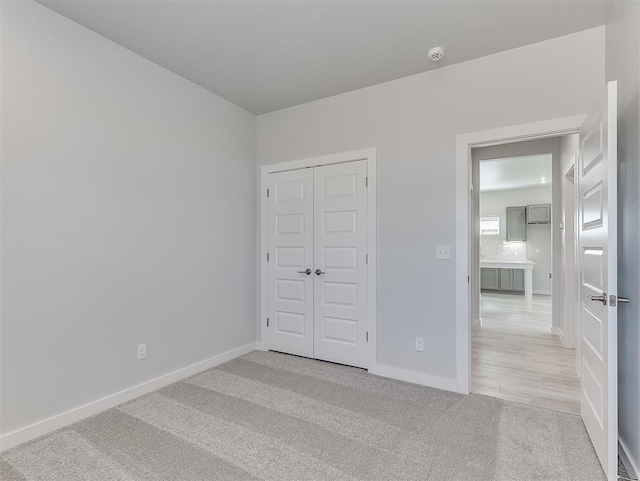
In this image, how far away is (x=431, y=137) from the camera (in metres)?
2.92

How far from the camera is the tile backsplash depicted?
8.49 m

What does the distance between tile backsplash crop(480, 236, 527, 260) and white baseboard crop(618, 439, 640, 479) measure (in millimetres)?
7350

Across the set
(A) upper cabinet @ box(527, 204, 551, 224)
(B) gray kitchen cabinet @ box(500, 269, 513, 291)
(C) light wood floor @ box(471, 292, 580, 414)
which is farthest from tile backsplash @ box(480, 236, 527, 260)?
(C) light wood floor @ box(471, 292, 580, 414)

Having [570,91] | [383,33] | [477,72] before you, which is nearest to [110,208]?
[383,33]

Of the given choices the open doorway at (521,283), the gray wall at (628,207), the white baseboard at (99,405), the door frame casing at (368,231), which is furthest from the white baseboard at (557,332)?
the white baseboard at (99,405)

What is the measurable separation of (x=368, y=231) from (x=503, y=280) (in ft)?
21.9

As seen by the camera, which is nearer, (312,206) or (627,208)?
(627,208)

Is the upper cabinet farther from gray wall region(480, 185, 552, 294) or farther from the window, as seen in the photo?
the window

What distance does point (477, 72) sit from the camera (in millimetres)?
2725

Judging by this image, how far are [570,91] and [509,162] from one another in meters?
3.54

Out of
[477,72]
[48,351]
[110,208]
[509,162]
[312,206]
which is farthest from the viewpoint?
[509,162]

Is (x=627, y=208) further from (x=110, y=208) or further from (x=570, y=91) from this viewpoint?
(x=110, y=208)

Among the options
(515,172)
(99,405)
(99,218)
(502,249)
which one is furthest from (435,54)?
(502,249)

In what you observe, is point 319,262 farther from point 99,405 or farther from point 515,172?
point 515,172
